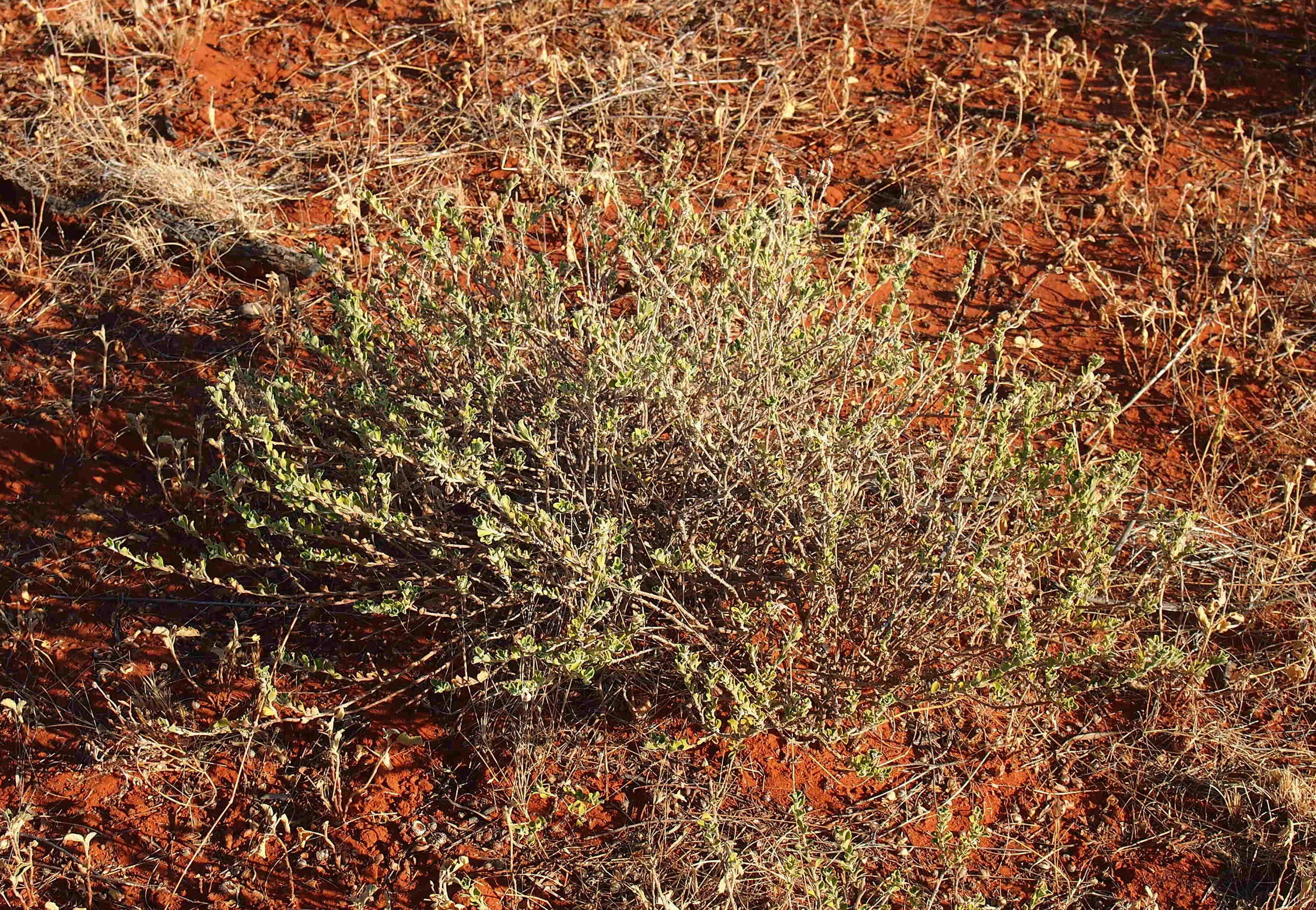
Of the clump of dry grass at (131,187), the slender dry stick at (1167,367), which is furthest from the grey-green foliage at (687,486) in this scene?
the clump of dry grass at (131,187)

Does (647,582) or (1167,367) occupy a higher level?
(1167,367)

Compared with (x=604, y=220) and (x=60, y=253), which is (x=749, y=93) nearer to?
(x=604, y=220)

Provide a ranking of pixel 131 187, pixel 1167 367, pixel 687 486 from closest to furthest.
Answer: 1. pixel 687 486
2. pixel 1167 367
3. pixel 131 187

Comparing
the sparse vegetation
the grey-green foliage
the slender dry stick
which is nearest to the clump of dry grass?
the sparse vegetation

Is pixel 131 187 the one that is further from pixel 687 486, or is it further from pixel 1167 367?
pixel 1167 367

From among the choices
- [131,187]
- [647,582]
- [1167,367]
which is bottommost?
[647,582]

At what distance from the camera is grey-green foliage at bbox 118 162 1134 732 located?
9.15 ft

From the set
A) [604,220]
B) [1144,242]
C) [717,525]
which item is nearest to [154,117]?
[604,220]

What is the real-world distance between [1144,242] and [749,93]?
1753 mm

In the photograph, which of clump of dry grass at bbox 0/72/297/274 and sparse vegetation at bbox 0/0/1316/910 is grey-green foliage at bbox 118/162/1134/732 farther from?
clump of dry grass at bbox 0/72/297/274

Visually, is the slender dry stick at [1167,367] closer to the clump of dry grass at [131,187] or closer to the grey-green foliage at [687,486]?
the grey-green foliage at [687,486]

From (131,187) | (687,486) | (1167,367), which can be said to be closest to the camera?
(687,486)

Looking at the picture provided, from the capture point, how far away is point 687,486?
3.07 metres

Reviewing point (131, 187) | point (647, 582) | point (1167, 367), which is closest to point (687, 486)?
point (647, 582)
